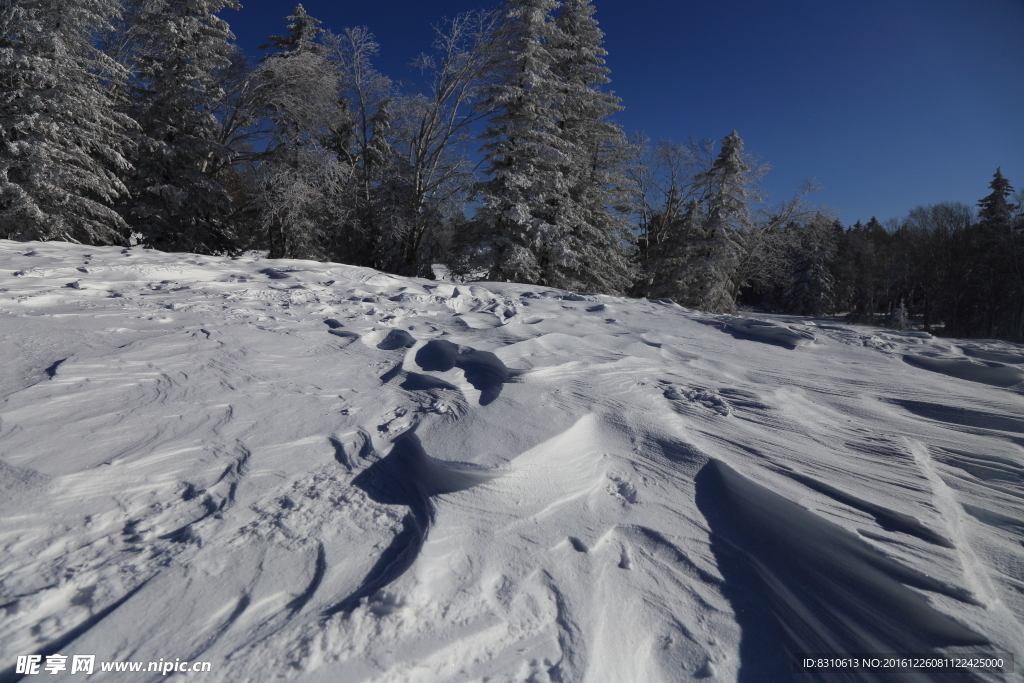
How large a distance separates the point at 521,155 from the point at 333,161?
229 inches

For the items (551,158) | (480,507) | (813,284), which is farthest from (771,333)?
(813,284)

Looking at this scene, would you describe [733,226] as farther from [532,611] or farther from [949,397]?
[532,611]

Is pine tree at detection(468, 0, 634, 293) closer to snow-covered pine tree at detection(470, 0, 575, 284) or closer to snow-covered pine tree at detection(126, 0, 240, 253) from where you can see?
snow-covered pine tree at detection(470, 0, 575, 284)

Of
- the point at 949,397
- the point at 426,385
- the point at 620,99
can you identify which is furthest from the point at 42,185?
the point at 620,99

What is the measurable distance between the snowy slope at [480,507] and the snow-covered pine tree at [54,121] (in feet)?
31.0

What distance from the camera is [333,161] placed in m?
13.3

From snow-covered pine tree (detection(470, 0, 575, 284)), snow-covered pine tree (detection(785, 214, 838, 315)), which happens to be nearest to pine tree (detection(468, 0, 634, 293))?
snow-covered pine tree (detection(470, 0, 575, 284))

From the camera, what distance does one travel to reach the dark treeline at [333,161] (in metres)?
9.57

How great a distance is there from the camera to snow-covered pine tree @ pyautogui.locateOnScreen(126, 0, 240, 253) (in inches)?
457

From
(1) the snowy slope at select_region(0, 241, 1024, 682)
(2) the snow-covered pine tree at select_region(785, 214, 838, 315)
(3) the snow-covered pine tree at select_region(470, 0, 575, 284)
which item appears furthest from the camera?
(2) the snow-covered pine tree at select_region(785, 214, 838, 315)

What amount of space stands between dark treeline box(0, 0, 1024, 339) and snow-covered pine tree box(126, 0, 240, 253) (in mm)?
49

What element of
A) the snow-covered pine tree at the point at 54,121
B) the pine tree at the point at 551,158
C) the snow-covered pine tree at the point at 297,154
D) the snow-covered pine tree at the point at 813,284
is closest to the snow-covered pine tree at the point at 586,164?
the pine tree at the point at 551,158

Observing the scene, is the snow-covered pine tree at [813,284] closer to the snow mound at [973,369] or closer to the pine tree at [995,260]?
the pine tree at [995,260]

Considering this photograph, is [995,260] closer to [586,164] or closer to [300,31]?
[586,164]
